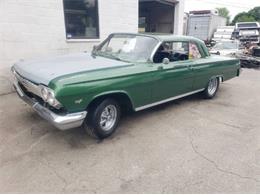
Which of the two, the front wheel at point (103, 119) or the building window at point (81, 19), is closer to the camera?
the front wheel at point (103, 119)

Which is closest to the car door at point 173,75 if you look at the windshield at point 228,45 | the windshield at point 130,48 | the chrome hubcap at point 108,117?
the windshield at point 130,48

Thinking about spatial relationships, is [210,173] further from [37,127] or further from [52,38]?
[52,38]

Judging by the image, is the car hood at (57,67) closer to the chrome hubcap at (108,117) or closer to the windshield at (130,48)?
the windshield at (130,48)

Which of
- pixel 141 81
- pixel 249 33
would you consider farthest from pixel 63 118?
pixel 249 33

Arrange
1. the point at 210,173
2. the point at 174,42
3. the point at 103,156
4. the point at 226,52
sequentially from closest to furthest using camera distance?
1. the point at 210,173
2. the point at 103,156
3. the point at 174,42
4. the point at 226,52

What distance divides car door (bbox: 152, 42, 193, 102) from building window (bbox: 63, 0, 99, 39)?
347cm

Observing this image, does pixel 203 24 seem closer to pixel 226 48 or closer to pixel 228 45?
pixel 228 45

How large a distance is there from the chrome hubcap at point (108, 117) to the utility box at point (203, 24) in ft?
57.9

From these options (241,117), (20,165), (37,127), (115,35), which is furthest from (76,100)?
(241,117)

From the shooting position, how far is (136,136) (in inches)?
144

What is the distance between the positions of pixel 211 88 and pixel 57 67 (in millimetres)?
4098

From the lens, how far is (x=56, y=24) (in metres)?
6.22

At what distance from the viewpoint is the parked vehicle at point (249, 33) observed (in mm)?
16844

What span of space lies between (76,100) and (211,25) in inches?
753
